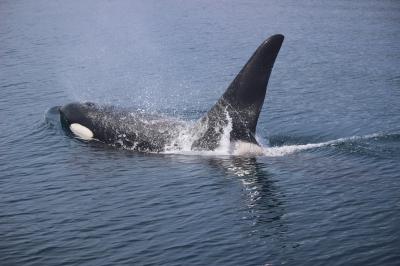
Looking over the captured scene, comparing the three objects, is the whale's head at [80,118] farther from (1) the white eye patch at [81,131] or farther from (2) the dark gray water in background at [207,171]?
(2) the dark gray water in background at [207,171]

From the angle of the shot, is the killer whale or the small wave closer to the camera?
the killer whale

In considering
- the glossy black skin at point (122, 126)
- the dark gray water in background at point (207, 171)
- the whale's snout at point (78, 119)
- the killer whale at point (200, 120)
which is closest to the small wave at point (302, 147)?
the dark gray water in background at point (207, 171)

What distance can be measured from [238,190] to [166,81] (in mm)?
18248

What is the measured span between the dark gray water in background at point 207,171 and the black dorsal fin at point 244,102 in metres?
0.85

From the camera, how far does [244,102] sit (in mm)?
18594

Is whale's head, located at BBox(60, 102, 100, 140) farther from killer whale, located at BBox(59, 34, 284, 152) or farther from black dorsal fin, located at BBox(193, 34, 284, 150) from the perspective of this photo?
black dorsal fin, located at BBox(193, 34, 284, 150)

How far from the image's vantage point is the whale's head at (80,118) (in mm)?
21531

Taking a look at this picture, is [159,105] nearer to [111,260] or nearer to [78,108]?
[78,108]

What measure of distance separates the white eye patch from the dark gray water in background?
0.45 m

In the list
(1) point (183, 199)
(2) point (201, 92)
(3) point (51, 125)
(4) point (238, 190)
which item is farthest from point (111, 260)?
(2) point (201, 92)

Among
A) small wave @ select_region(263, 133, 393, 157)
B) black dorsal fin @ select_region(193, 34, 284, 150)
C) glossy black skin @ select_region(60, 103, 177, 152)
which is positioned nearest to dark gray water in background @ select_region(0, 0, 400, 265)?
small wave @ select_region(263, 133, 393, 157)

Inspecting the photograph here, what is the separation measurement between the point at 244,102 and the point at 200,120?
204 cm

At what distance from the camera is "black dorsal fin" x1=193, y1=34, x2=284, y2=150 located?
17516 millimetres

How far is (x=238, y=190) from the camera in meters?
16.6
